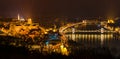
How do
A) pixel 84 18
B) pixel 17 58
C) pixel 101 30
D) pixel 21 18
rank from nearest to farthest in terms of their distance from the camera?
pixel 17 58 → pixel 21 18 → pixel 101 30 → pixel 84 18

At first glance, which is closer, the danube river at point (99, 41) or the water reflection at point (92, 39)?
the danube river at point (99, 41)

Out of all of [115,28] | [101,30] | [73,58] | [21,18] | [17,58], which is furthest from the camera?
[101,30]

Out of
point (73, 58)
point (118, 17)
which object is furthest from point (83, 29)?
point (73, 58)

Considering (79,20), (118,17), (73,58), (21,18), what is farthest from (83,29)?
(73,58)

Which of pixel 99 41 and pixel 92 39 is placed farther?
pixel 92 39

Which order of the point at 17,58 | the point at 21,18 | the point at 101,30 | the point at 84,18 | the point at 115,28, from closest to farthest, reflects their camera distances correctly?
1. the point at 17,58
2. the point at 21,18
3. the point at 115,28
4. the point at 101,30
5. the point at 84,18

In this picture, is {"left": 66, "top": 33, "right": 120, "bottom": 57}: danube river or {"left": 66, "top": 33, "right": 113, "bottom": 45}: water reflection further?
{"left": 66, "top": 33, "right": 113, "bottom": 45}: water reflection

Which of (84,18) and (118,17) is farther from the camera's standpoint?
(84,18)

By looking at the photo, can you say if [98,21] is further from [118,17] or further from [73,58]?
[73,58]

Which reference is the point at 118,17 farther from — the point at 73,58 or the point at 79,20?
the point at 73,58
